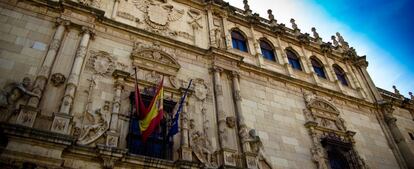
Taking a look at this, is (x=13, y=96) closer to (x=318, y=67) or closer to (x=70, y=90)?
(x=70, y=90)

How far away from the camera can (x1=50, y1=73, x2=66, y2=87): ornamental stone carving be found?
10.3 metres

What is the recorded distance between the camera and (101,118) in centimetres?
1029

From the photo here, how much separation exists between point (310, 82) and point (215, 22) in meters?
5.57

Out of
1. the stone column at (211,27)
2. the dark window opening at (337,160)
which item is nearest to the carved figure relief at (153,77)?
the stone column at (211,27)

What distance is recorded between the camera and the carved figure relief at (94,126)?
31.3 feet

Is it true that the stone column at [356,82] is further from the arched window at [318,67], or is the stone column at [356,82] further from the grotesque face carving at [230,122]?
the grotesque face carving at [230,122]

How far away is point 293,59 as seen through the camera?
18.5 metres

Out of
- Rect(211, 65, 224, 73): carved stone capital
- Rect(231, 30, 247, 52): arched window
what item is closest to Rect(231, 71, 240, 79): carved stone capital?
Rect(211, 65, 224, 73): carved stone capital

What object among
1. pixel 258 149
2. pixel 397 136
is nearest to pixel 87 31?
pixel 258 149

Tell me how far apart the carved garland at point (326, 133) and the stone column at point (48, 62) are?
32.4ft

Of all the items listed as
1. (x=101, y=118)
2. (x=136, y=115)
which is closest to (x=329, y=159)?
(x=136, y=115)

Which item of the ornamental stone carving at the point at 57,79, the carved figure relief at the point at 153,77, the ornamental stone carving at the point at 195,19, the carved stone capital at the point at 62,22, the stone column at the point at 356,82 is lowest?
the ornamental stone carving at the point at 57,79

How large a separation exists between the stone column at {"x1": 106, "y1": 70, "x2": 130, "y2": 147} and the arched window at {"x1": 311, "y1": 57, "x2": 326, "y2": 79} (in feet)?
36.9

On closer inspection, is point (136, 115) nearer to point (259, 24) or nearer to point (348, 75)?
point (259, 24)
